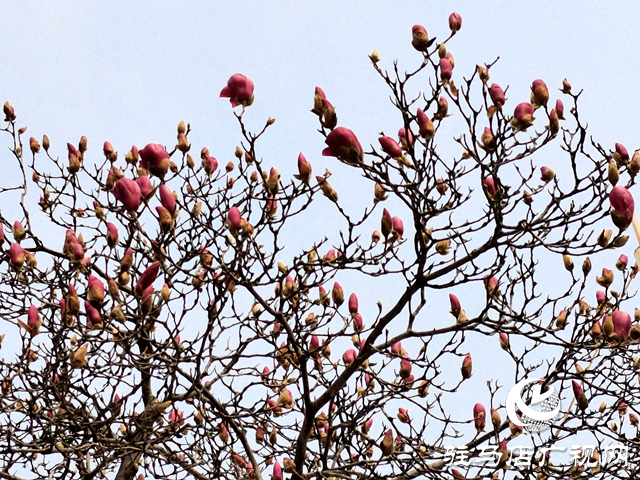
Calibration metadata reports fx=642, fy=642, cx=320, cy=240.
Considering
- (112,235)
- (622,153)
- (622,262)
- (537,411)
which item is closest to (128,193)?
(112,235)

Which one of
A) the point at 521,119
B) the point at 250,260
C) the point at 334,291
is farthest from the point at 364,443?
the point at 521,119

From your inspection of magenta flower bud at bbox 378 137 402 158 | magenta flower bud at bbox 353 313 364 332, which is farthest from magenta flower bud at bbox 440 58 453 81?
magenta flower bud at bbox 353 313 364 332

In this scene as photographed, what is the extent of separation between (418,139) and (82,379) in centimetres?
229

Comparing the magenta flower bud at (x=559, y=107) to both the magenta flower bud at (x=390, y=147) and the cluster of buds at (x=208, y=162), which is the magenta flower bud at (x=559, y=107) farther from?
the cluster of buds at (x=208, y=162)

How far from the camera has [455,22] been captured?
2865 mm

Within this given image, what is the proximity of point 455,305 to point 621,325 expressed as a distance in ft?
2.39

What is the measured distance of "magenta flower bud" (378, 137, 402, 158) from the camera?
258cm

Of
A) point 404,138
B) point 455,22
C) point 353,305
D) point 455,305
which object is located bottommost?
point 455,305

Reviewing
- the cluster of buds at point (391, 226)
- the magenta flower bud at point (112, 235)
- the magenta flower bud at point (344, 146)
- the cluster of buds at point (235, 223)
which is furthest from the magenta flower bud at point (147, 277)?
the cluster of buds at point (391, 226)

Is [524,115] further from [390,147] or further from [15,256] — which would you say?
[15,256]

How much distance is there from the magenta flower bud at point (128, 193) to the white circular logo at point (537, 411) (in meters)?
2.25

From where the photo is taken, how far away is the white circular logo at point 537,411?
11.2ft

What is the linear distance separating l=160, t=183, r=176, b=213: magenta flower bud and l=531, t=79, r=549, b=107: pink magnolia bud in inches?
58.7

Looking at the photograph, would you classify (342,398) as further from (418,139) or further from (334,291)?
(418,139)
